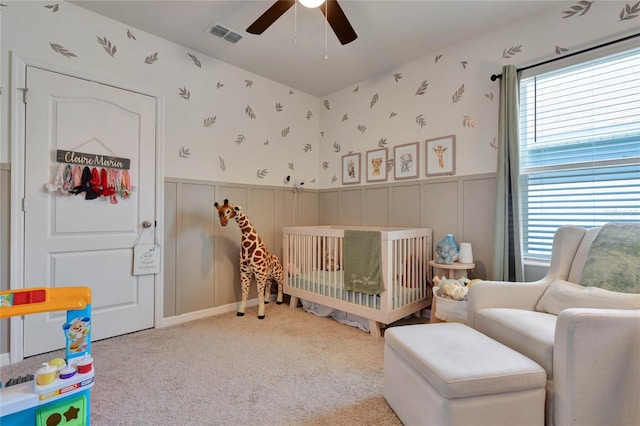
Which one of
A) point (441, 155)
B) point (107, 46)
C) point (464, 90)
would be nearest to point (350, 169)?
point (441, 155)

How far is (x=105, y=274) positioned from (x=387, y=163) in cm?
277

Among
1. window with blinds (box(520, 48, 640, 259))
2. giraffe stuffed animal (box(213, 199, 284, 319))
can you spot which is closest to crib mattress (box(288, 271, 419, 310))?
giraffe stuffed animal (box(213, 199, 284, 319))

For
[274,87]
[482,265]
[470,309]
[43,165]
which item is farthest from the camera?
[274,87]

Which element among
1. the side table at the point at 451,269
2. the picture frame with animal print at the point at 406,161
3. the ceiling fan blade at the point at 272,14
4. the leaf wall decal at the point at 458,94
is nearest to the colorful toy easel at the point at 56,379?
the ceiling fan blade at the point at 272,14

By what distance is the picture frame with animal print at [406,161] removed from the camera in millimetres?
3006

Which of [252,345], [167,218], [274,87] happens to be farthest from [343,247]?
[274,87]

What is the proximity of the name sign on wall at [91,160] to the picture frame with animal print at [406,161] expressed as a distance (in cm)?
249

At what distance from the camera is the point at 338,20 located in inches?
73.3

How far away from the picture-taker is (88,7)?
226 centimetres

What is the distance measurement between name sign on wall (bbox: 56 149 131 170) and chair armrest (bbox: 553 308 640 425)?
9.86ft

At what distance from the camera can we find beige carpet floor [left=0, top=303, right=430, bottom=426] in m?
1.49

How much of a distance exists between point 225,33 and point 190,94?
652 mm

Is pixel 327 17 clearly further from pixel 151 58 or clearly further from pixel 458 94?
pixel 151 58

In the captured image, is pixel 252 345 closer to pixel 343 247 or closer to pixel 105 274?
pixel 343 247
